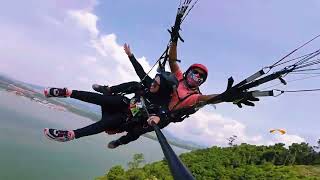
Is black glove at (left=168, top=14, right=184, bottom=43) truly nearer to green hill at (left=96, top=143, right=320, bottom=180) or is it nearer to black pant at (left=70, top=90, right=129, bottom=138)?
black pant at (left=70, top=90, right=129, bottom=138)

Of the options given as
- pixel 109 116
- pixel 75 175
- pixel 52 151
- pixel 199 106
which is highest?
pixel 52 151

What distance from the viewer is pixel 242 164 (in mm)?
61125

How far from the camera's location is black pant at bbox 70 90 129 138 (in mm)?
5191

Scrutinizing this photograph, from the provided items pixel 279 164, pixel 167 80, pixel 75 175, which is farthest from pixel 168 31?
pixel 75 175

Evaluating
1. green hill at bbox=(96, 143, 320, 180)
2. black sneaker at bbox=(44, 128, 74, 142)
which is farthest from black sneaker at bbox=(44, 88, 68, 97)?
green hill at bbox=(96, 143, 320, 180)

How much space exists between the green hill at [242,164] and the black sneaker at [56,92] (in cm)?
4048

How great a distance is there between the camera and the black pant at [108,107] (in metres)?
5.19

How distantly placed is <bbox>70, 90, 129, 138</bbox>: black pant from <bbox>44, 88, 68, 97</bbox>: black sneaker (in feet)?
0.36

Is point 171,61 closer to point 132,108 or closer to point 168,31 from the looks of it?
point 168,31

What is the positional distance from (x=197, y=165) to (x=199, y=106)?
167 ft

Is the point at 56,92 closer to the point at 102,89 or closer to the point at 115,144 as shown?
the point at 102,89

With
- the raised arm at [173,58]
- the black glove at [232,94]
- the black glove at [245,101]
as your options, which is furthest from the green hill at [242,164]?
the black glove at [232,94]

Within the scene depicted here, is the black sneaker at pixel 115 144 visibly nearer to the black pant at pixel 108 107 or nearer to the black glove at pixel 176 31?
the black pant at pixel 108 107

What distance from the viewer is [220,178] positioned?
53.4 metres
